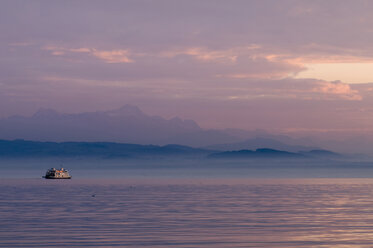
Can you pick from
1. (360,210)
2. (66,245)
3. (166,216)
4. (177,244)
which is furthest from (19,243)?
(360,210)

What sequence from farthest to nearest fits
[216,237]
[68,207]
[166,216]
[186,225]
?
[68,207] < [166,216] < [186,225] < [216,237]

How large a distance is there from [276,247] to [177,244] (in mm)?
5569

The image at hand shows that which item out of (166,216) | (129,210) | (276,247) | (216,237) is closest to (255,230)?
(216,237)

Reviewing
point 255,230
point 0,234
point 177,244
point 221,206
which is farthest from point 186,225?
point 221,206

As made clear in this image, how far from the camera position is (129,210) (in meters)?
59.7

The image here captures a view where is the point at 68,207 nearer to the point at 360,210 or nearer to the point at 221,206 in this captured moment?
the point at 221,206

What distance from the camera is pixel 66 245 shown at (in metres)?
35.6

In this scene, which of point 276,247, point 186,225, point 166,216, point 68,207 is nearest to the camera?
point 276,247

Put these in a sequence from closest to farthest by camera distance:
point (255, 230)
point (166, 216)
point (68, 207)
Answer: point (255, 230), point (166, 216), point (68, 207)

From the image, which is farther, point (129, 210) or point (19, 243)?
point (129, 210)

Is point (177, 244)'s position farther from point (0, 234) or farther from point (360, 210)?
point (360, 210)

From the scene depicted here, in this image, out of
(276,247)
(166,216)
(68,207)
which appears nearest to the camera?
(276,247)

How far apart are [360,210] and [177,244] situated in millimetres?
28653

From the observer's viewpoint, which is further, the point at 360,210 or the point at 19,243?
the point at 360,210
